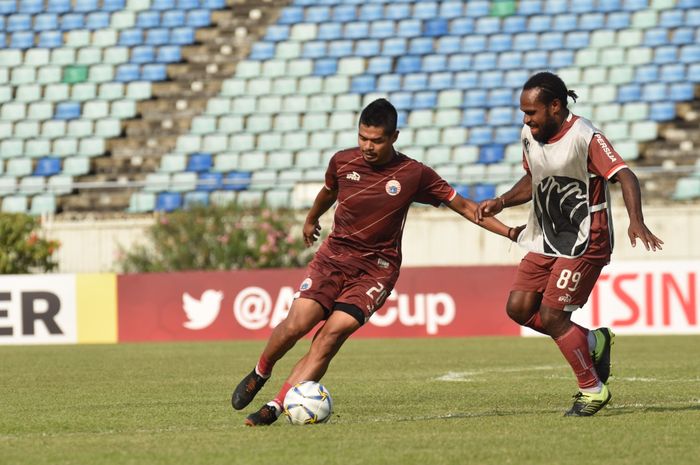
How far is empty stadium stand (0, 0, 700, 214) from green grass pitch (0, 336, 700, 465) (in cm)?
1059

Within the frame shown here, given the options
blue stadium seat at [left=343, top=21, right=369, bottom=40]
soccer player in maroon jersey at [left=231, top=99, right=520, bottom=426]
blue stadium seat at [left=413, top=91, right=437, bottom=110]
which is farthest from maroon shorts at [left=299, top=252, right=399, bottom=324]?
blue stadium seat at [left=343, top=21, right=369, bottom=40]

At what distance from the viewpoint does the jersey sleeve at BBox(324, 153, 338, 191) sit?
8383 millimetres

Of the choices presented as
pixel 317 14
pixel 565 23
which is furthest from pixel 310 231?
pixel 317 14

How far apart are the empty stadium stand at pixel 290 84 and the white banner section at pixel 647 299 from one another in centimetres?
608

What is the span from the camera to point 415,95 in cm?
2828

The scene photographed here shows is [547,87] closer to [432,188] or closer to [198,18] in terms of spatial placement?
[432,188]

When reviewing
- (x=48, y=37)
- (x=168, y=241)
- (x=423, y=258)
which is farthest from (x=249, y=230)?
(x=48, y=37)

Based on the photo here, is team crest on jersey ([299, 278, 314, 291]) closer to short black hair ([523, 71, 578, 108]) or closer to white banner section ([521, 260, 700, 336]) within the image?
short black hair ([523, 71, 578, 108])

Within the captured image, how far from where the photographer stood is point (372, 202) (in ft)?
27.0

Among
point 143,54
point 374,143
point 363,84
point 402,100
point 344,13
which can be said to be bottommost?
point 374,143

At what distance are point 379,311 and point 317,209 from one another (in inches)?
454

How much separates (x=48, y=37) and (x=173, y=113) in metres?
4.38

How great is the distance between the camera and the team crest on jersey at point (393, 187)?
27.1ft

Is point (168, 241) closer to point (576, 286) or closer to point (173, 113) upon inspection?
point (173, 113)
